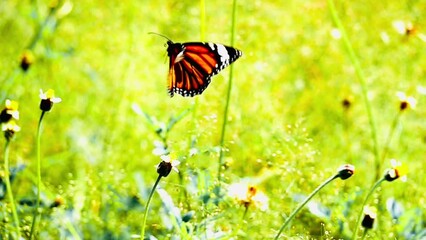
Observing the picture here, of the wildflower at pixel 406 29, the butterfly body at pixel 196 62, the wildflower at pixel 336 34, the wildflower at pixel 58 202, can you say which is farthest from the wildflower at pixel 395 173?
the wildflower at pixel 336 34

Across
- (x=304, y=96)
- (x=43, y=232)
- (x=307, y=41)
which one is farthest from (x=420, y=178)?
(x=307, y=41)

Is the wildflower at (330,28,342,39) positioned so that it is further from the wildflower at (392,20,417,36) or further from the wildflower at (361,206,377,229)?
the wildflower at (361,206,377,229)

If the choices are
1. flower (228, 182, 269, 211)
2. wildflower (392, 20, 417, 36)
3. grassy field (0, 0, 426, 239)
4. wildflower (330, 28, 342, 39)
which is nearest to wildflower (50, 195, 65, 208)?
grassy field (0, 0, 426, 239)

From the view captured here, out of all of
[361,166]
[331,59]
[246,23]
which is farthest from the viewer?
[331,59]

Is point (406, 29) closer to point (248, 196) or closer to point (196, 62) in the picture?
point (196, 62)

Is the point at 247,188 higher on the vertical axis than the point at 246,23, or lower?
lower

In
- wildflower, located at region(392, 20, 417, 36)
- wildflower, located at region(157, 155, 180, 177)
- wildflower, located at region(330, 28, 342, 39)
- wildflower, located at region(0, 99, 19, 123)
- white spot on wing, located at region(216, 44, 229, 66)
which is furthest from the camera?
wildflower, located at region(330, 28, 342, 39)

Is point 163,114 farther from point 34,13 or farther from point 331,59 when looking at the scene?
point 331,59

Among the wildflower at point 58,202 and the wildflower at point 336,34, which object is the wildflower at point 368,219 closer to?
the wildflower at point 58,202
